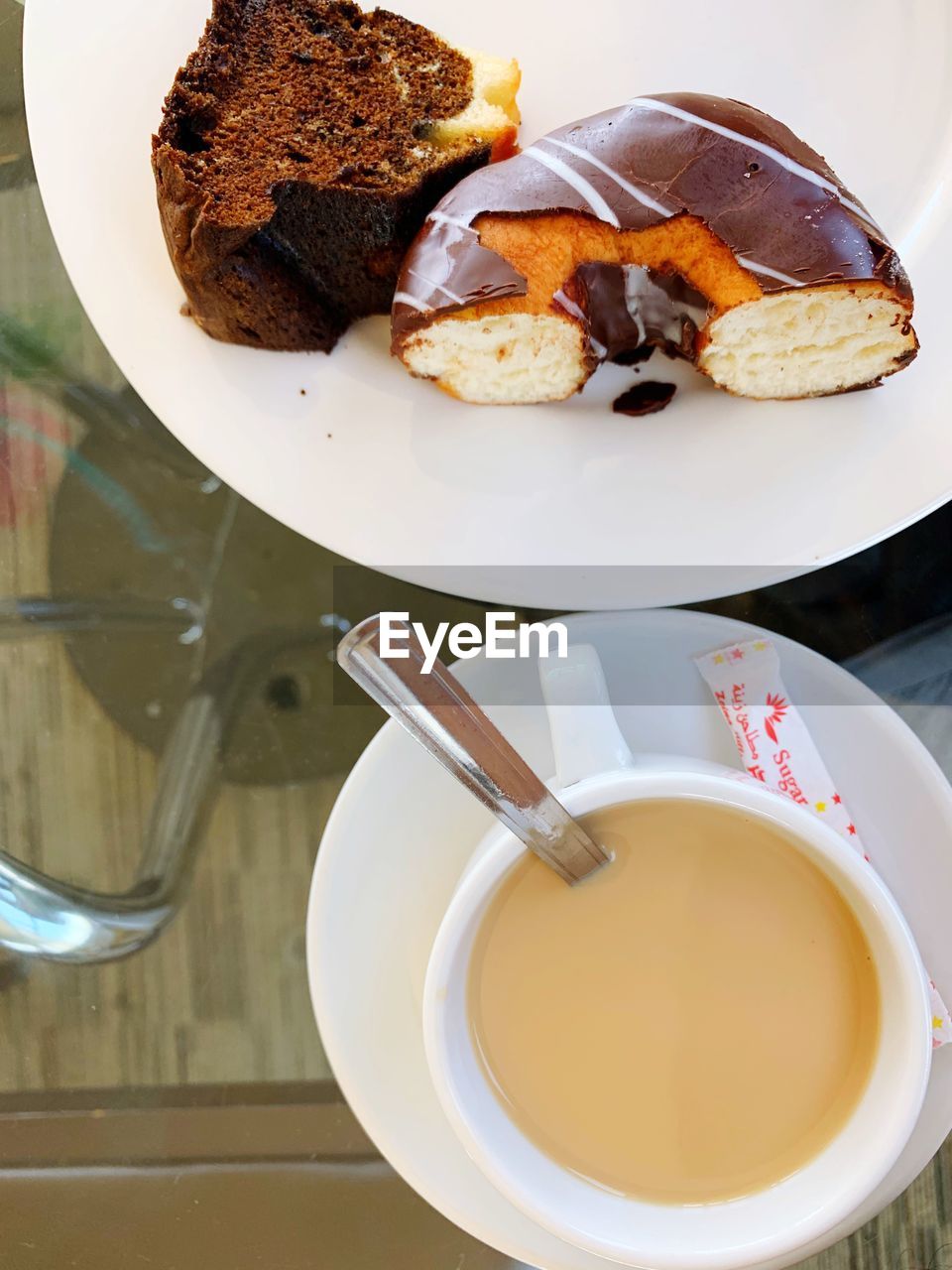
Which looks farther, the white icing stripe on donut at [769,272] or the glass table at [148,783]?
the glass table at [148,783]

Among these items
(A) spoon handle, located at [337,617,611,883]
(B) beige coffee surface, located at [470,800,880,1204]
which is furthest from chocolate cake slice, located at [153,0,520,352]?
(B) beige coffee surface, located at [470,800,880,1204]

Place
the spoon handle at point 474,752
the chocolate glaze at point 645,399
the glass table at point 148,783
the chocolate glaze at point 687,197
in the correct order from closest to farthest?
the spoon handle at point 474,752
the chocolate glaze at point 687,197
the chocolate glaze at point 645,399
the glass table at point 148,783

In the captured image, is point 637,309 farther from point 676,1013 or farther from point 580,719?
point 676,1013

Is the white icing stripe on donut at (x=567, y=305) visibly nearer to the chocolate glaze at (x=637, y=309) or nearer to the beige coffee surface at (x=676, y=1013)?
the chocolate glaze at (x=637, y=309)

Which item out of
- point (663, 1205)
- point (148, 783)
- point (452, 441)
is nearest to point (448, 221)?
point (452, 441)

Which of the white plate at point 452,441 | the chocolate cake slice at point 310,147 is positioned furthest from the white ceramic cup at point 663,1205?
the chocolate cake slice at point 310,147

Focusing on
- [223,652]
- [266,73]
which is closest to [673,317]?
[266,73]

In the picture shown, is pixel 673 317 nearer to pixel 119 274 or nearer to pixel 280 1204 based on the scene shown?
pixel 119 274

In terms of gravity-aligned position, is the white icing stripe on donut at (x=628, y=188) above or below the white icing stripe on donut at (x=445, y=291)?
above
